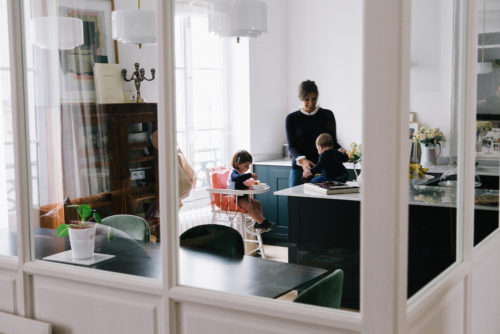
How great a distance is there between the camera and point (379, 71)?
163cm

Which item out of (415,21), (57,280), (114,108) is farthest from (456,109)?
(57,280)

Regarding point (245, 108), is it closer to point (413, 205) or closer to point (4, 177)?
point (413, 205)

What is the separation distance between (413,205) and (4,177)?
1.67 metres

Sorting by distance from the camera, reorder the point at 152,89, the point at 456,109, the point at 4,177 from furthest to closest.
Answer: the point at 4,177
the point at 456,109
the point at 152,89

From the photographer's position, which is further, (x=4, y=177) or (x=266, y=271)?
(x=4, y=177)

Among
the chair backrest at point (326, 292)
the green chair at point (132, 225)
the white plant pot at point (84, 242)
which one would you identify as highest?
the green chair at point (132, 225)

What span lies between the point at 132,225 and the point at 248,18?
0.86 metres

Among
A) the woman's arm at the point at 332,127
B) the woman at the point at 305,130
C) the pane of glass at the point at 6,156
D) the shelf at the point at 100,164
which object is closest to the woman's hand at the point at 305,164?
the woman at the point at 305,130

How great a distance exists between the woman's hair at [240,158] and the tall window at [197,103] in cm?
3

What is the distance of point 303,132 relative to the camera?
6.33 ft

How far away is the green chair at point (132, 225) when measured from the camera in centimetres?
218

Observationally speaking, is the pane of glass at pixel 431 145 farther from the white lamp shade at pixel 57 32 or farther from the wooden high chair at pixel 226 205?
the white lamp shade at pixel 57 32

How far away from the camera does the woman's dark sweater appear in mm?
1907

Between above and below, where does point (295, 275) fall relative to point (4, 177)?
below
